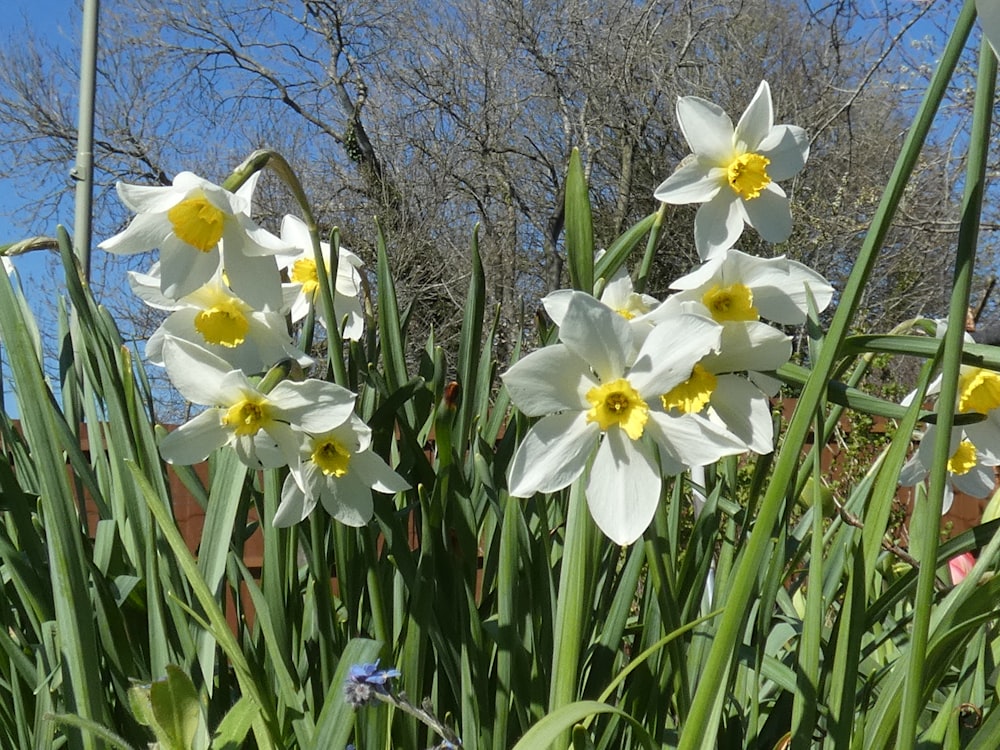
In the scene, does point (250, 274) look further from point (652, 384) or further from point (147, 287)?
point (652, 384)

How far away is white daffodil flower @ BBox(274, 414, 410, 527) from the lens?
0.78 metres

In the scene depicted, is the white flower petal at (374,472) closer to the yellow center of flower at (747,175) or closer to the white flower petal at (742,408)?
the white flower petal at (742,408)

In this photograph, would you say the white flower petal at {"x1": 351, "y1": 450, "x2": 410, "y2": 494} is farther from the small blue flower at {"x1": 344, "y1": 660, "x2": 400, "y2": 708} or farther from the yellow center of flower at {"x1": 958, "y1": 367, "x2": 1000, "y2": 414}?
the yellow center of flower at {"x1": 958, "y1": 367, "x2": 1000, "y2": 414}

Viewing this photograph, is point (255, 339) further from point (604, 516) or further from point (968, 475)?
point (968, 475)

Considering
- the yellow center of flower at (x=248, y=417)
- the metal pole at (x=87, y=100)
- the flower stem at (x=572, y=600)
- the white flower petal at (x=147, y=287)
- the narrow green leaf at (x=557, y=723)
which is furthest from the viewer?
the metal pole at (x=87, y=100)

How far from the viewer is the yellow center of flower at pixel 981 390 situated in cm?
75

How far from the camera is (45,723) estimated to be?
0.72 m

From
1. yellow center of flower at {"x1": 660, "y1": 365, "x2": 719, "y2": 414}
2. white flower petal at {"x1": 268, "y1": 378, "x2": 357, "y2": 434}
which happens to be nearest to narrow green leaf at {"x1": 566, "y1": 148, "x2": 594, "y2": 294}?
yellow center of flower at {"x1": 660, "y1": 365, "x2": 719, "y2": 414}

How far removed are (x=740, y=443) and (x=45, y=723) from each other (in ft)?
1.94

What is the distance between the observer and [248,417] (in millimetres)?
764

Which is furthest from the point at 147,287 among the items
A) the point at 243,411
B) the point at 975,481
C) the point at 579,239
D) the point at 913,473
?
the point at 975,481

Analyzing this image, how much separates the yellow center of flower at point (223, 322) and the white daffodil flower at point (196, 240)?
5 cm

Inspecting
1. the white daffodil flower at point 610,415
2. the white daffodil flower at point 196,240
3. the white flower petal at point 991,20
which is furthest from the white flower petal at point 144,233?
the white flower petal at point 991,20

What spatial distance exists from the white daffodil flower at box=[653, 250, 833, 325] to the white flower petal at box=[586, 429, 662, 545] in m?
0.12
